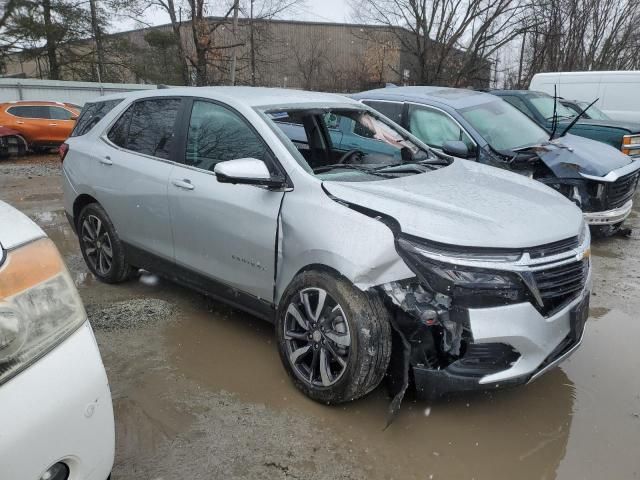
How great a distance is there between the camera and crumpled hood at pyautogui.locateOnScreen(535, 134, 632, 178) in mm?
5602

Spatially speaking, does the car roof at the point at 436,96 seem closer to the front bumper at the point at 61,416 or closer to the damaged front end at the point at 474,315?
the damaged front end at the point at 474,315

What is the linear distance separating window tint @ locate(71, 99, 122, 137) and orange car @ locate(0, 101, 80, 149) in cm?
1161

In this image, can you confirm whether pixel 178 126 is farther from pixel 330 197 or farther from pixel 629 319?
pixel 629 319

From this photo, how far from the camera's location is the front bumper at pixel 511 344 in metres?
2.38

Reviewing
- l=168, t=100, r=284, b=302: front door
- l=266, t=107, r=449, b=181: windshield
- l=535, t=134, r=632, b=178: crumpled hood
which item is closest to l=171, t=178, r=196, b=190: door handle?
l=168, t=100, r=284, b=302: front door

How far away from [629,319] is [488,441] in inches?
89.0

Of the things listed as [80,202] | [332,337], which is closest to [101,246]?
[80,202]

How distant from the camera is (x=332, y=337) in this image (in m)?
2.71

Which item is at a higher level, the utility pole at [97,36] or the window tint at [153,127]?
the utility pole at [97,36]

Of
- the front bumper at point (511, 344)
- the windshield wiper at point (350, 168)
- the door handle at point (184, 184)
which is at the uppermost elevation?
the windshield wiper at point (350, 168)

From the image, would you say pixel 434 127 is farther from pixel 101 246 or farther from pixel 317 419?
pixel 317 419

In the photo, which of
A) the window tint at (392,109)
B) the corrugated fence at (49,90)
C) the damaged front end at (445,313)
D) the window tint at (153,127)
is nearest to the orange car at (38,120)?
the corrugated fence at (49,90)

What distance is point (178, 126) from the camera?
3.73m

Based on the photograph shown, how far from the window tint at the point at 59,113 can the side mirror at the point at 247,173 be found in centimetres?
1455
